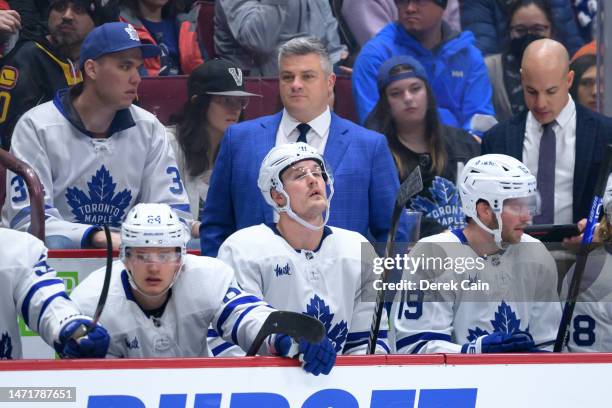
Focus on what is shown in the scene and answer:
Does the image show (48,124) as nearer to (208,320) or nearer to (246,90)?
(246,90)

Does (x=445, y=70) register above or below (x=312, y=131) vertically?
above

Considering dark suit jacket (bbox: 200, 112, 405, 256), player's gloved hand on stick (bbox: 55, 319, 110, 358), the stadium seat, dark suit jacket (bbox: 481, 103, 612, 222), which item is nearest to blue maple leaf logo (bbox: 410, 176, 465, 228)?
dark suit jacket (bbox: 481, 103, 612, 222)

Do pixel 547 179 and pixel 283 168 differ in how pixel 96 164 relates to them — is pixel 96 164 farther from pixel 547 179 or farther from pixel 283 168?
pixel 547 179

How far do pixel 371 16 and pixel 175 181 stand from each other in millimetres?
1442

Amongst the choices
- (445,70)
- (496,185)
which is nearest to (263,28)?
(445,70)

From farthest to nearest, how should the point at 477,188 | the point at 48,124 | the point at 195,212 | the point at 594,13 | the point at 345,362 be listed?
the point at 594,13
the point at 195,212
the point at 48,124
the point at 477,188
the point at 345,362

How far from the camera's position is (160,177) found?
596 cm

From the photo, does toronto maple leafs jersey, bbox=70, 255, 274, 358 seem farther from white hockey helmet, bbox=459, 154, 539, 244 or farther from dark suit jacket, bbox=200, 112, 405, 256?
white hockey helmet, bbox=459, 154, 539, 244

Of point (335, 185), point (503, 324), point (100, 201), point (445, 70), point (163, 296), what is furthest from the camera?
point (445, 70)

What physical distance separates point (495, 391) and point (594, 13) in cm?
302

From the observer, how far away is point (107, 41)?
19.7 feet

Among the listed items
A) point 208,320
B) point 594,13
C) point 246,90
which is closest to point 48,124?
point 246,90

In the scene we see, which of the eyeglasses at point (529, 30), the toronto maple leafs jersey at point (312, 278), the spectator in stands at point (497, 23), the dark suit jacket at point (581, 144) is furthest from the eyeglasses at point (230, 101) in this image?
the eyeglasses at point (529, 30)

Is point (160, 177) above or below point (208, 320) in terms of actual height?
above
